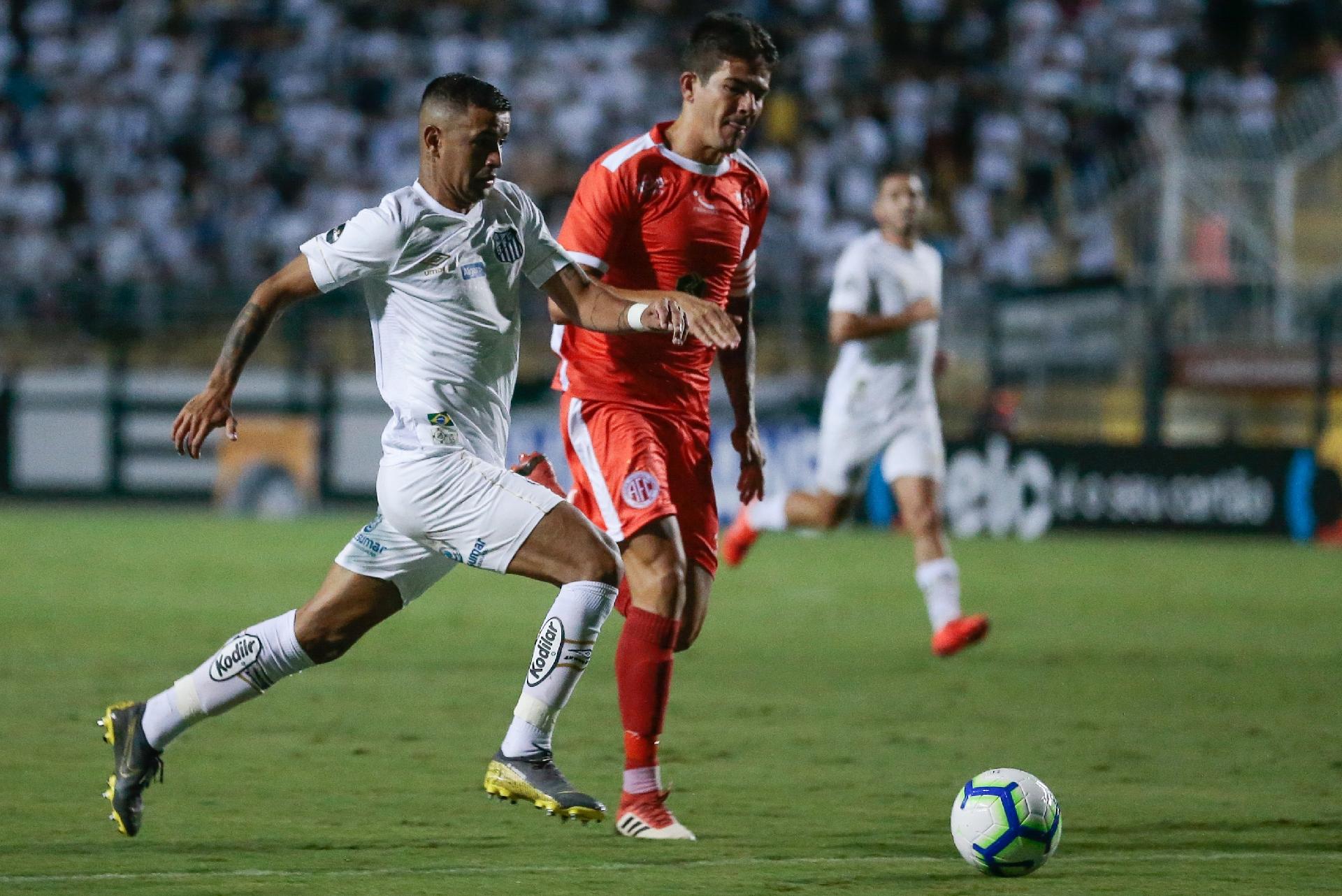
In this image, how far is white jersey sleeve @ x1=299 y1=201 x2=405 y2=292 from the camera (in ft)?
18.1

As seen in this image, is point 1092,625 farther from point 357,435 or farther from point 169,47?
point 169,47

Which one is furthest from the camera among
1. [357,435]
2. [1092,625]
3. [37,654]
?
[357,435]

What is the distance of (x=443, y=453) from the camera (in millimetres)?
5672

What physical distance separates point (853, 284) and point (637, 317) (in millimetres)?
5252

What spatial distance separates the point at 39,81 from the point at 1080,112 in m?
12.5

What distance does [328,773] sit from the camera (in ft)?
22.5

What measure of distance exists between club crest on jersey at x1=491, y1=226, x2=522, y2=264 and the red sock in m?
1.19

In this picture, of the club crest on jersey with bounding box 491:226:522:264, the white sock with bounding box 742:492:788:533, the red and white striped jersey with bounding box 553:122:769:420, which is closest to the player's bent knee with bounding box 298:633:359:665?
the club crest on jersey with bounding box 491:226:522:264

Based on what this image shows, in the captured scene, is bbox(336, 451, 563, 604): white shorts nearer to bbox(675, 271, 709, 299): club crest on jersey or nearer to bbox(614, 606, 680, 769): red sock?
bbox(614, 606, 680, 769): red sock

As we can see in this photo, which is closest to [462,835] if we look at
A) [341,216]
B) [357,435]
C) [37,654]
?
[37,654]

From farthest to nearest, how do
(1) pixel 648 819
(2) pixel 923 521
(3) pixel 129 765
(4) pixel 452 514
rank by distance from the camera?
(2) pixel 923 521
(1) pixel 648 819
(3) pixel 129 765
(4) pixel 452 514

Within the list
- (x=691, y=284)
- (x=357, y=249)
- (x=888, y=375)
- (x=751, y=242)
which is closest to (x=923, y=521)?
(x=888, y=375)

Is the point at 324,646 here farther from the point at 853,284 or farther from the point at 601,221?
the point at 853,284

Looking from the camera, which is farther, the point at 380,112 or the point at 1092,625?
the point at 380,112
